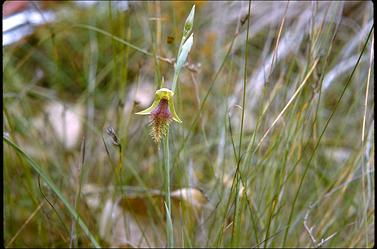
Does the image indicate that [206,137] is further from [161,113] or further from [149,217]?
[161,113]

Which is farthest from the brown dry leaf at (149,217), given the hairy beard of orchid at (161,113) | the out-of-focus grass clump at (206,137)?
the hairy beard of orchid at (161,113)

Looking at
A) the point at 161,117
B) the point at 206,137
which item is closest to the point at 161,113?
the point at 161,117

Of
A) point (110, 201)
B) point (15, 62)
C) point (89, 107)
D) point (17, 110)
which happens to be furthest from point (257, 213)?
point (15, 62)

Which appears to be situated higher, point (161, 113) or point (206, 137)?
point (206, 137)

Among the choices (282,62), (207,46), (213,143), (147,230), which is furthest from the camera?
(207,46)

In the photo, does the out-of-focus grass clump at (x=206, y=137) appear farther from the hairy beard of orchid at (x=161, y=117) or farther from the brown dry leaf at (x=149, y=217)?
the hairy beard of orchid at (x=161, y=117)

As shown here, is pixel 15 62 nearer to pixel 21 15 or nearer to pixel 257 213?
pixel 21 15

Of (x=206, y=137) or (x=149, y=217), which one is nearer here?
(x=149, y=217)
